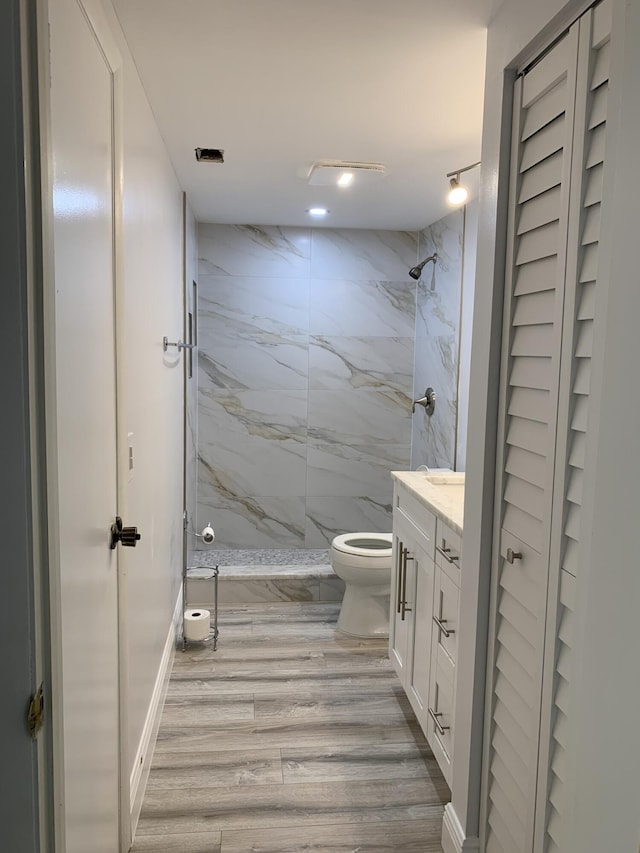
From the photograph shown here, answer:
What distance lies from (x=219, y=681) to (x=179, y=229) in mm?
2190

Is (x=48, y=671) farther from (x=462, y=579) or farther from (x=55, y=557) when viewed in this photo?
(x=462, y=579)

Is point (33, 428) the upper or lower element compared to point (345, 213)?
lower

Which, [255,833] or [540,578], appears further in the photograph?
[255,833]

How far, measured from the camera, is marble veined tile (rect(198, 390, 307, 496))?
444 cm

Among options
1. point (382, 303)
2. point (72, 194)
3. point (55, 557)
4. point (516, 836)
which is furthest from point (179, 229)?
point (516, 836)

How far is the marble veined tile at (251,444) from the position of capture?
14.6 ft

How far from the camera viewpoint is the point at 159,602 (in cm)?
274

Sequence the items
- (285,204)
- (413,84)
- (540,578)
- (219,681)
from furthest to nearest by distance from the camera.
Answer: (285,204), (219,681), (413,84), (540,578)

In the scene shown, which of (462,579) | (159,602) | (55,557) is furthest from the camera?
(159,602)

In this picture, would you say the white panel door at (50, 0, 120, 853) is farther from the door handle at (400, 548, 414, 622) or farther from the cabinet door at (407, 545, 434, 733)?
the door handle at (400, 548, 414, 622)

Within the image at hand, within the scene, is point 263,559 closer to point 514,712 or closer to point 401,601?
point 401,601

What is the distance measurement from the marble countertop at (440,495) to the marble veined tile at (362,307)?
1.69 meters

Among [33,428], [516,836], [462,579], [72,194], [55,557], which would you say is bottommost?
[516,836]

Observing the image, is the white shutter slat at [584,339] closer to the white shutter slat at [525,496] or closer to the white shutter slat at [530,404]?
the white shutter slat at [530,404]
